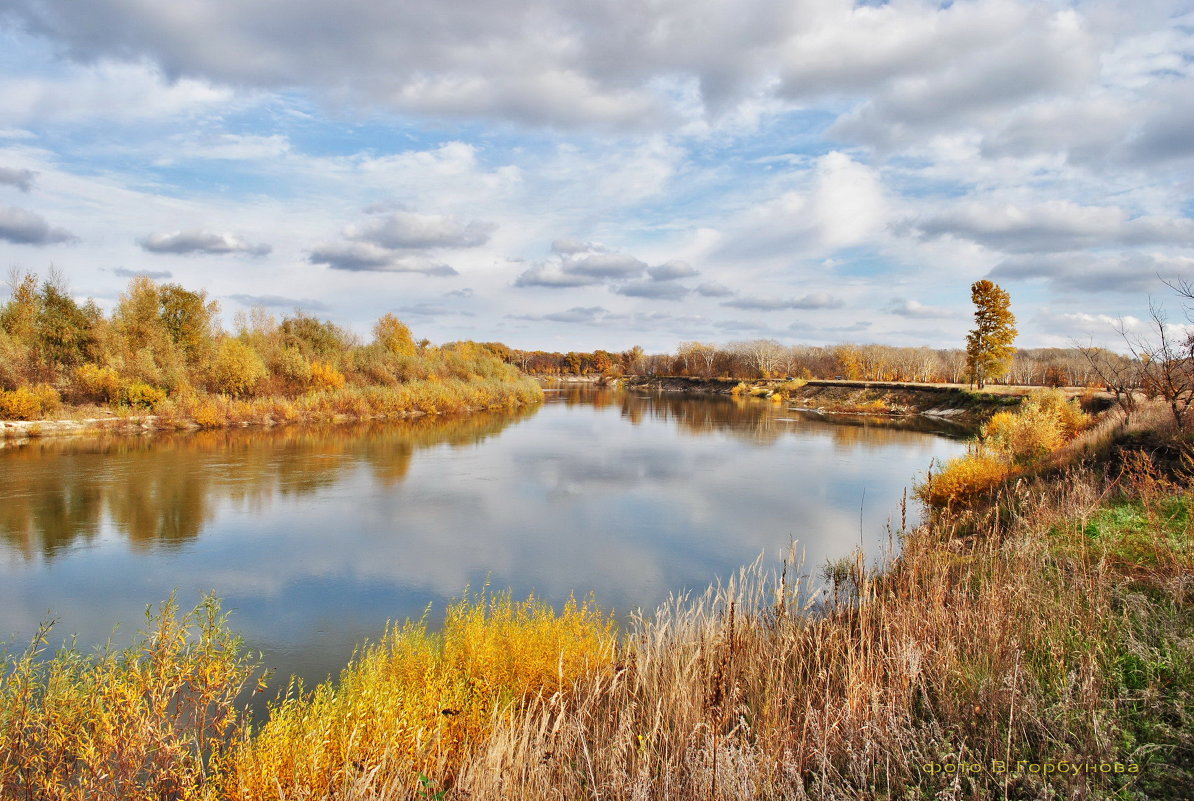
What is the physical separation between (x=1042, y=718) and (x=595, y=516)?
10887mm

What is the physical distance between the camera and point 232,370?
32250 mm

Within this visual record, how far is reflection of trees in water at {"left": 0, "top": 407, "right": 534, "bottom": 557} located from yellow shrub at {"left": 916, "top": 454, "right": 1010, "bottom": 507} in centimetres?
1402

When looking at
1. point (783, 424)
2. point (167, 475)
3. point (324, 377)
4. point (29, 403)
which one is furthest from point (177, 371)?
point (783, 424)

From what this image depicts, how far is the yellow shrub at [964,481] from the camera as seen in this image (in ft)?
41.3

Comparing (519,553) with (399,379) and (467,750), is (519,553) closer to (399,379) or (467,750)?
(467,750)

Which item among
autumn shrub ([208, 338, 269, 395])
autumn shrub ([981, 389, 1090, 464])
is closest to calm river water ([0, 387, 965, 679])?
autumn shrub ([981, 389, 1090, 464])

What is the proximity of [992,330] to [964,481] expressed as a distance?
32205 millimetres

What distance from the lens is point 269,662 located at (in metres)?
6.95

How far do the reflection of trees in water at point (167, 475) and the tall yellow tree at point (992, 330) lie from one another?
31613 millimetres

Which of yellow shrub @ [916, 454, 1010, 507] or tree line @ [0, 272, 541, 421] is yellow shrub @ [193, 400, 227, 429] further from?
yellow shrub @ [916, 454, 1010, 507]

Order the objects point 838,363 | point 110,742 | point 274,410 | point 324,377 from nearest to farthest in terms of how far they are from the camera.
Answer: point 110,742 → point 274,410 → point 324,377 → point 838,363

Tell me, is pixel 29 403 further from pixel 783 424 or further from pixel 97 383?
pixel 783 424

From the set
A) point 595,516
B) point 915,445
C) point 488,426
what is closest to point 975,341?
point 915,445

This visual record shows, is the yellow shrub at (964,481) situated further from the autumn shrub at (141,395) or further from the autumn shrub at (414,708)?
the autumn shrub at (141,395)
